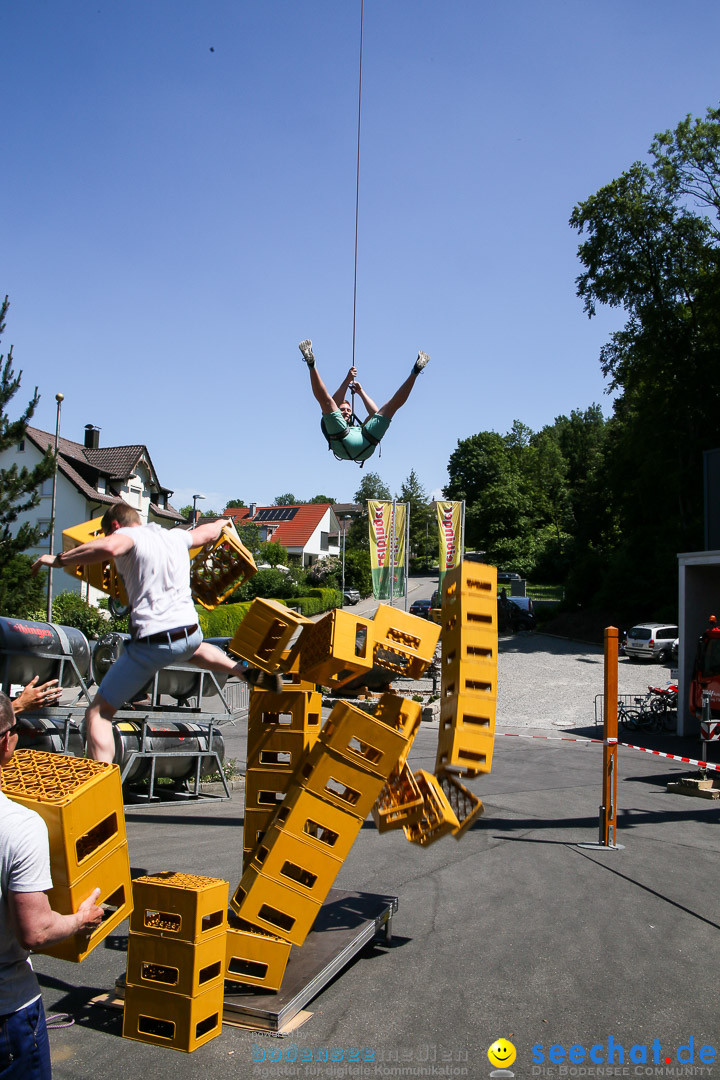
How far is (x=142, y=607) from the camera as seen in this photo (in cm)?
439

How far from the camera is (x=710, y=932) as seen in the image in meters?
5.80

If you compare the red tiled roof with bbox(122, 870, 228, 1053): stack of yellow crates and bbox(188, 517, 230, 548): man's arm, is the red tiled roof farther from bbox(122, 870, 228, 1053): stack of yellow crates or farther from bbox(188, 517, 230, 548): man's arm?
bbox(122, 870, 228, 1053): stack of yellow crates

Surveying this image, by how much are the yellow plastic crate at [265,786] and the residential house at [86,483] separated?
111 feet

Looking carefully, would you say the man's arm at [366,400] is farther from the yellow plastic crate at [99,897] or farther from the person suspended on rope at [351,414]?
the yellow plastic crate at [99,897]

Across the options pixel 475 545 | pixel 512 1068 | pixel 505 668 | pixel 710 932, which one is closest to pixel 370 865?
pixel 710 932

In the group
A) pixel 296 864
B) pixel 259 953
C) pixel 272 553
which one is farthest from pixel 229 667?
pixel 272 553

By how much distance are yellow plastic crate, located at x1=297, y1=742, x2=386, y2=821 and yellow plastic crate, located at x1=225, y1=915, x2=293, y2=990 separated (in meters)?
0.79

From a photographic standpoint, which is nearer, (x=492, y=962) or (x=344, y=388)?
(x=492, y=962)

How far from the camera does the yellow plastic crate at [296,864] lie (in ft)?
13.7

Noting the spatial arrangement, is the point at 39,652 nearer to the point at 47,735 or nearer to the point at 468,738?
the point at 47,735

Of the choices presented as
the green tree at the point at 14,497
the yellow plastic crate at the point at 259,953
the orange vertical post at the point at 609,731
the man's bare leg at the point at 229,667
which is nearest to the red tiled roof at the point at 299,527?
the green tree at the point at 14,497

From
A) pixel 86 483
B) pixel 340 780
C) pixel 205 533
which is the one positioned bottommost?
pixel 340 780

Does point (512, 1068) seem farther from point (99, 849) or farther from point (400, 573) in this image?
point (400, 573)

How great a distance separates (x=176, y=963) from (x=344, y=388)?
193 inches
